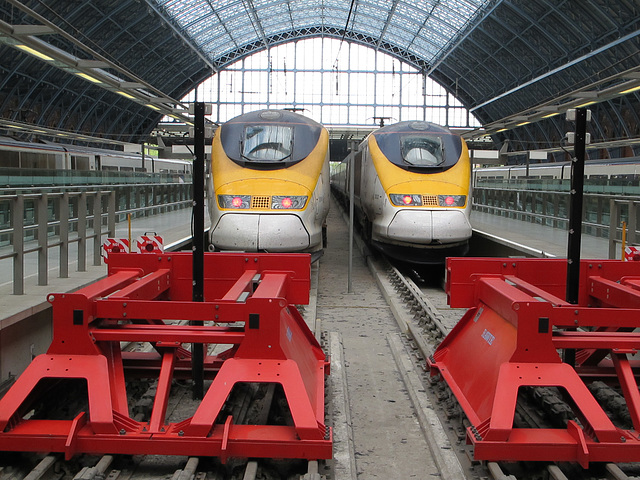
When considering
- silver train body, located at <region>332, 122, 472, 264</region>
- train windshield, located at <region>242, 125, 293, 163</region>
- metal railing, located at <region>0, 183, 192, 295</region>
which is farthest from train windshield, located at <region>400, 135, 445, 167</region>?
metal railing, located at <region>0, 183, 192, 295</region>

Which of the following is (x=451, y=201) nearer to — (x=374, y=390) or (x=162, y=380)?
(x=374, y=390)

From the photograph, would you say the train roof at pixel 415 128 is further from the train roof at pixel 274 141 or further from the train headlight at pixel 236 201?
the train headlight at pixel 236 201

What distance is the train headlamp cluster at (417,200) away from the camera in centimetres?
1189

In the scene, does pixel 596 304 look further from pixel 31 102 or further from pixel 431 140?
pixel 31 102

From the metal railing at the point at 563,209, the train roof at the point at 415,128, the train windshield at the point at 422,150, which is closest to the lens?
the metal railing at the point at 563,209

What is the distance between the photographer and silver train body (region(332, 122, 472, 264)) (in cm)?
1174

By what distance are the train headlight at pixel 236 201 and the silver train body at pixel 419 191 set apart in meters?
2.94

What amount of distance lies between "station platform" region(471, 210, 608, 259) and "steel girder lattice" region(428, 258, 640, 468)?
526 centimetres

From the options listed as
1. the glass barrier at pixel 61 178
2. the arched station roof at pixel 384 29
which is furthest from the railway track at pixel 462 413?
the arched station roof at pixel 384 29

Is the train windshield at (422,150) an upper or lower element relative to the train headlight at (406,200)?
upper

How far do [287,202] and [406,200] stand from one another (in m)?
2.62

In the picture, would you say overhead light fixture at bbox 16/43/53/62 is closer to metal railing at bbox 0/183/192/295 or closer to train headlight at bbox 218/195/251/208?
metal railing at bbox 0/183/192/295

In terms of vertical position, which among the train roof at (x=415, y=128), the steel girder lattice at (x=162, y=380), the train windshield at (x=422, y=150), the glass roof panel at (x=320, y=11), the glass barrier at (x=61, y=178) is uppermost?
the glass roof panel at (x=320, y=11)

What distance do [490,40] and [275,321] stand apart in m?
39.7
